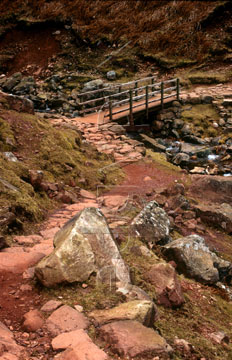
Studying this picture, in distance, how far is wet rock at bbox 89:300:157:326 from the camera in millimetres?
3105

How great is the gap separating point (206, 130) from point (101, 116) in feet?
13.6

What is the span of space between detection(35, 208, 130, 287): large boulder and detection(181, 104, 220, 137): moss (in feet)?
38.0

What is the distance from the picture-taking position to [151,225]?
5.54 metres

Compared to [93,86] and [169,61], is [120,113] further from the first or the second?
[169,61]

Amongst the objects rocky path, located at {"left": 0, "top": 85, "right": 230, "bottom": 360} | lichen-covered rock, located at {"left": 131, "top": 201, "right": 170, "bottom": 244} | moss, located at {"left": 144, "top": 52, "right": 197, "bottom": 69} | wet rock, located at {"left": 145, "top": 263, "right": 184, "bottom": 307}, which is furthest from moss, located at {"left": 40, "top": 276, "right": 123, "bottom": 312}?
moss, located at {"left": 144, "top": 52, "right": 197, "bottom": 69}

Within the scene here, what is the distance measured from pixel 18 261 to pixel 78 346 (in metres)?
1.38

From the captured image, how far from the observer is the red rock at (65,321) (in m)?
2.96

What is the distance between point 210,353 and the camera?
3.38 metres

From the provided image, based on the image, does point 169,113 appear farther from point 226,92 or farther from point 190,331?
point 190,331

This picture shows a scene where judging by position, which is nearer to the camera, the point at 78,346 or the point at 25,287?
the point at 78,346

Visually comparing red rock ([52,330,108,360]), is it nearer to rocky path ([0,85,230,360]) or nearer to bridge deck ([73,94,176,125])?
rocky path ([0,85,230,360])

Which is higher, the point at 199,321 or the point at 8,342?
the point at 8,342

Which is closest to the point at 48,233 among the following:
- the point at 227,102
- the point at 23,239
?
the point at 23,239

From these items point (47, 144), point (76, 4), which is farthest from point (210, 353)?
point (76, 4)
